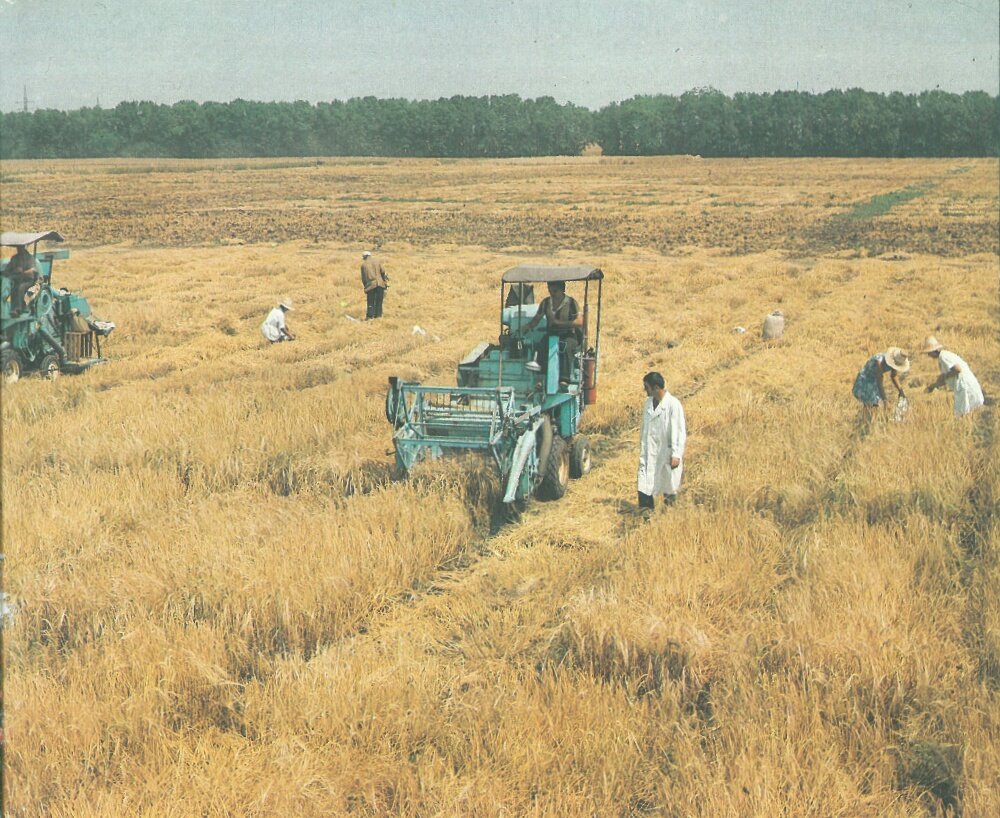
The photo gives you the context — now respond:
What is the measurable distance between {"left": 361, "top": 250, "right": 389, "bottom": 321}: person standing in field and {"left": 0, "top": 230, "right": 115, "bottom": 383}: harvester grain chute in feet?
20.5

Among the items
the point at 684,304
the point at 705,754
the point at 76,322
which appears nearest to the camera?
the point at 705,754

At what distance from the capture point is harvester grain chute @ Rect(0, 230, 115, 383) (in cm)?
1361

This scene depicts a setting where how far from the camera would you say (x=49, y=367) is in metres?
14.5

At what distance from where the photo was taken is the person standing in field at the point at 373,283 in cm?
2009

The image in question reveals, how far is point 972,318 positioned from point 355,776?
18237 millimetres

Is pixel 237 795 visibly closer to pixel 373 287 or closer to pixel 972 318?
pixel 373 287

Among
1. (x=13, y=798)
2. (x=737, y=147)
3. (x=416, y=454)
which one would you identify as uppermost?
(x=737, y=147)

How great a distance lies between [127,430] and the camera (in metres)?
10.7

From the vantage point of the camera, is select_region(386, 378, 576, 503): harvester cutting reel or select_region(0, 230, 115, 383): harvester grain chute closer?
select_region(386, 378, 576, 503): harvester cutting reel

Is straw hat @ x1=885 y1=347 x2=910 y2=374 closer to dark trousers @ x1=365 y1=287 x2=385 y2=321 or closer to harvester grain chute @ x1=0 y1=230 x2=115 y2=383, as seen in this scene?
harvester grain chute @ x1=0 y1=230 x2=115 y2=383

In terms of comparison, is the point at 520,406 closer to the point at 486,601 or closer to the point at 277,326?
the point at 486,601

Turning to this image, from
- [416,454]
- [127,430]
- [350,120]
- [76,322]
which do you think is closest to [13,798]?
[416,454]

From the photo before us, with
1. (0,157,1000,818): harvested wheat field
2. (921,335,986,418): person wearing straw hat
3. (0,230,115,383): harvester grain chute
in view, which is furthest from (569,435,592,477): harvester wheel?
(0,230,115,383): harvester grain chute

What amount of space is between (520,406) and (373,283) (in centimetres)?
1194
